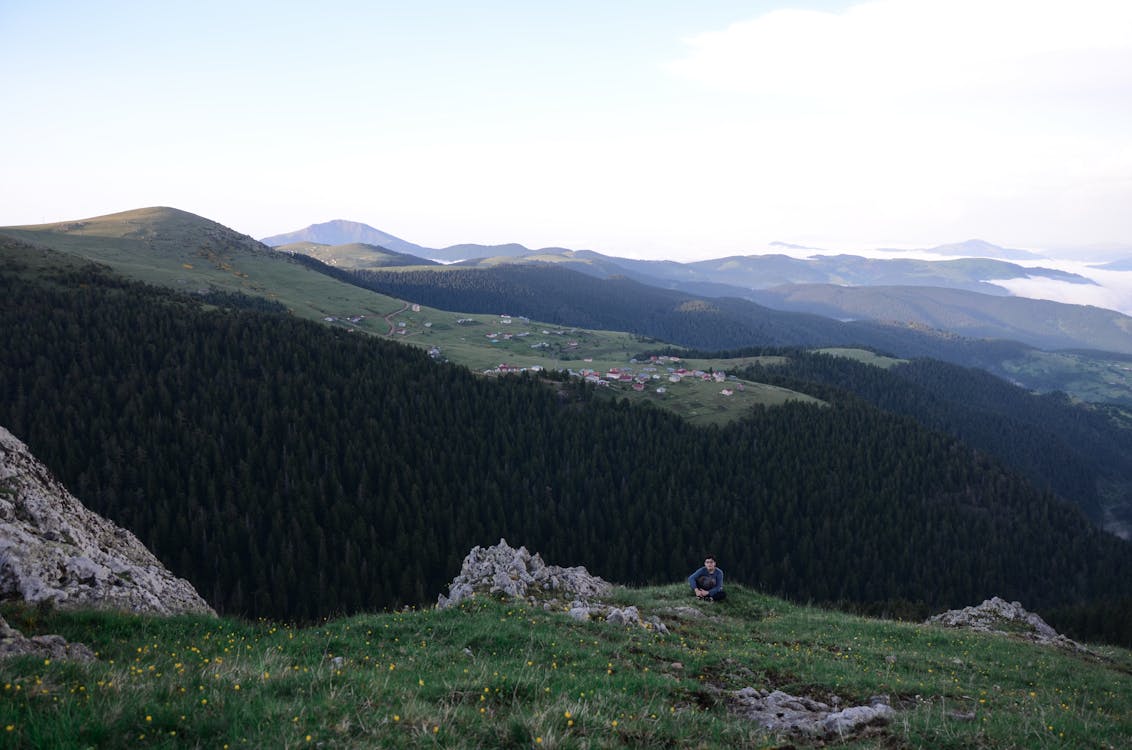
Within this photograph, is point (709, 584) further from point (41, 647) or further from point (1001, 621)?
point (41, 647)

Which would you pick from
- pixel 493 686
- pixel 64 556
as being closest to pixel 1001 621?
pixel 493 686

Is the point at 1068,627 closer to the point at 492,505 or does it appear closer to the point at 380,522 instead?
the point at 492,505

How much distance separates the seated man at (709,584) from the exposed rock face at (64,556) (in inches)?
940

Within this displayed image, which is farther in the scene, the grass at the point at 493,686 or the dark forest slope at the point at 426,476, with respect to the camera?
the dark forest slope at the point at 426,476

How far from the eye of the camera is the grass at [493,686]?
28.8 feet

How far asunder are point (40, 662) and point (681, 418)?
157063 millimetres

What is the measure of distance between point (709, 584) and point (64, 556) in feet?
94.3

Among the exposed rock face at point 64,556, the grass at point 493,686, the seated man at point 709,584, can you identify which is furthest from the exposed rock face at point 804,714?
the exposed rock face at point 64,556

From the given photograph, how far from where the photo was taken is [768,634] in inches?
1037

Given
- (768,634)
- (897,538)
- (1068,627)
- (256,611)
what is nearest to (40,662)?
(768,634)

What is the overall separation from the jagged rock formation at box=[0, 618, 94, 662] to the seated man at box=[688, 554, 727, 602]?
27212 millimetres

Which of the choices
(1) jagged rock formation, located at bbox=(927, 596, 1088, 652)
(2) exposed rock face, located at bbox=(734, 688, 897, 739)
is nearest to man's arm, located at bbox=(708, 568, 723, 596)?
(1) jagged rock formation, located at bbox=(927, 596, 1088, 652)

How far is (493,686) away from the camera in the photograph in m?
12.0

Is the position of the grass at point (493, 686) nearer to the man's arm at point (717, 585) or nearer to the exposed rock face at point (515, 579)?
the exposed rock face at point (515, 579)
